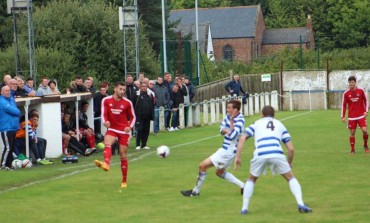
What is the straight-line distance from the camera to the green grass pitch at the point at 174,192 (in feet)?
49.6

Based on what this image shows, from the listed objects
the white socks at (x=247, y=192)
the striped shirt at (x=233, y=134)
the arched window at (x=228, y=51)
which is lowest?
the white socks at (x=247, y=192)

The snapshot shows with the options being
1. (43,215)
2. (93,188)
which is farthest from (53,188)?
(43,215)

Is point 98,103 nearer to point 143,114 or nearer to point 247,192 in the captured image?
point 143,114

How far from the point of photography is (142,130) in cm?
2969

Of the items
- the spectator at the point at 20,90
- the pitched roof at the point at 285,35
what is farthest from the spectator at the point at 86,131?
the pitched roof at the point at 285,35

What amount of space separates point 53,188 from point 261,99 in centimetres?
3515

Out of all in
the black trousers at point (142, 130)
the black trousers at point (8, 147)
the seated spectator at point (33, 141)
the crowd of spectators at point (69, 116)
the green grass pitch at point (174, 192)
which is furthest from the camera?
the black trousers at point (142, 130)

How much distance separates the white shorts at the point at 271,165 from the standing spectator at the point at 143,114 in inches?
580

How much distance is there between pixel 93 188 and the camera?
19.1m

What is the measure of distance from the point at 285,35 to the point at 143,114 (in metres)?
78.5

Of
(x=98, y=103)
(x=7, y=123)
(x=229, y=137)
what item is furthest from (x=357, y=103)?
(x=229, y=137)

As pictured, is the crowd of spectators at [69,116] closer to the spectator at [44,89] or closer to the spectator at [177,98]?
the spectator at [44,89]

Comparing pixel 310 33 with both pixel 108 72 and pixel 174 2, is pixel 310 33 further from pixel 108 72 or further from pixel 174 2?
pixel 108 72

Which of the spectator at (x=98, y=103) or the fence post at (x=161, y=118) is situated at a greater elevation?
the spectator at (x=98, y=103)
